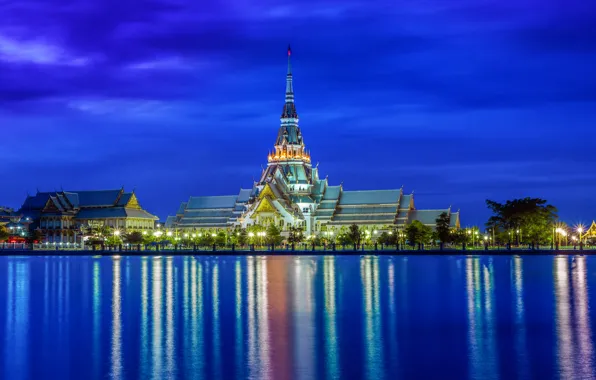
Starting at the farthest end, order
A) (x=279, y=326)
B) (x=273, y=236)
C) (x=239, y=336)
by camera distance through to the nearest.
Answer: (x=273, y=236) < (x=279, y=326) < (x=239, y=336)

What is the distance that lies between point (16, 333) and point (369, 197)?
98.3 m

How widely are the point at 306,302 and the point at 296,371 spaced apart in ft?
48.3

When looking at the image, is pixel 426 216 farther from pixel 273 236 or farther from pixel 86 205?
pixel 86 205

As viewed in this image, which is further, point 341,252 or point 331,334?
point 341,252

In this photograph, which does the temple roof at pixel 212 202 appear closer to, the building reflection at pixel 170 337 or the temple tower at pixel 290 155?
the temple tower at pixel 290 155

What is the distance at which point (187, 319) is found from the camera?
2777cm

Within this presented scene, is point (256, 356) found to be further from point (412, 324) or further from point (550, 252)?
point (550, 252)

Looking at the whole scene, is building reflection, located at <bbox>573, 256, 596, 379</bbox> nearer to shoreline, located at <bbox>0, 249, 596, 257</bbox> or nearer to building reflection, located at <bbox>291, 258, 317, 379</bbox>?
building reflection, located at <bbox>291, 258, 317, 379</bbox>

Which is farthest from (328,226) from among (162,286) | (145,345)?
(145,345)

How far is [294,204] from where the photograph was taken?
400 ft

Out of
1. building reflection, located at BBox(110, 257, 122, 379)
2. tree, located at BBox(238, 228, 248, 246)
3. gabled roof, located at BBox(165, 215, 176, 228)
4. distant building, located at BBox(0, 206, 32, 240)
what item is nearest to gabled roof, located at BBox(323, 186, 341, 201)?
tree, located at BBox(238, 228, 248, 246)

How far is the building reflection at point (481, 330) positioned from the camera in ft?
61.9

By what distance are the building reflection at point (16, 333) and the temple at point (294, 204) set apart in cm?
7586

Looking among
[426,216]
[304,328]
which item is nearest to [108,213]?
[426,216]
